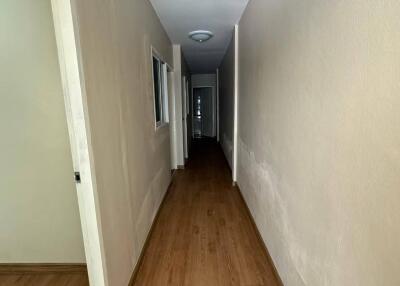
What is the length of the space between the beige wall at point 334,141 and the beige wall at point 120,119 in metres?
1.10

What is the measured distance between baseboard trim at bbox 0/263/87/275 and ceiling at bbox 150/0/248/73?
2.66 metres

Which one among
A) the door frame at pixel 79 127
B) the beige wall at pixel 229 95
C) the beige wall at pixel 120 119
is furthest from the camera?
the beige wall at pixel 229 95

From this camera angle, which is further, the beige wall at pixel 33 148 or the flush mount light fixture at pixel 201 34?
the flush mount light fixture at pixel 201 34

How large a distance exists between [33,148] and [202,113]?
284 inches

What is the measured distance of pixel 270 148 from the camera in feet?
5.89

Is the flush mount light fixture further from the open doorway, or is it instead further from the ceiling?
the open doorway

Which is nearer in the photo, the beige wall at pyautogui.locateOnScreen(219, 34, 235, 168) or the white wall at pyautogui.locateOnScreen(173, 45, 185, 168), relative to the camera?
the beige wall at pyautogui.locateOnScreen(219, 34, 235, 168)

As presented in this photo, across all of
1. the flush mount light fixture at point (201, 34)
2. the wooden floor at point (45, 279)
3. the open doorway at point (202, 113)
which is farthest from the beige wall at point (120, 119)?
the open doorway at point (202, 113)

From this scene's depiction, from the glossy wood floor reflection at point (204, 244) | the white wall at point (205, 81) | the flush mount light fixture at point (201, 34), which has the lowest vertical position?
the glossy wood floor reflection at point (204, 244)

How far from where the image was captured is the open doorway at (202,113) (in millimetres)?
8411

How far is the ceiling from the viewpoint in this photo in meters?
2.50

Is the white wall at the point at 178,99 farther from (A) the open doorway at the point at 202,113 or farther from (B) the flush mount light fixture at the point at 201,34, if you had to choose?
(A) the open doorway at the point at 202,113

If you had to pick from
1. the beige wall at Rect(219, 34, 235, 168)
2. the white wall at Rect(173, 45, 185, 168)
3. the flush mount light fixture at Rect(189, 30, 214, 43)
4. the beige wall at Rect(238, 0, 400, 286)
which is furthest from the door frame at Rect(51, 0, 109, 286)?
the white wall at Rect(173, 45, 185, 168)

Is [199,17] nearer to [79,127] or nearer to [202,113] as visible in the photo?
[79,127]
